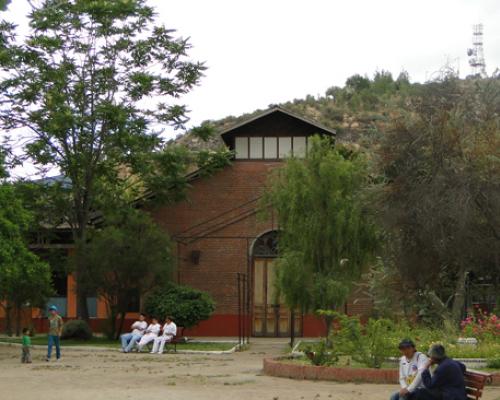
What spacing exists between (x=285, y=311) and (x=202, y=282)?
3233 millimetres

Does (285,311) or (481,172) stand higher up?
(481,172)

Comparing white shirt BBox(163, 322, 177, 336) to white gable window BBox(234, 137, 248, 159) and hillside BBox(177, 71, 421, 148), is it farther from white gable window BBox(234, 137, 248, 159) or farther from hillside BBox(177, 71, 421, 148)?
hillside BBox(177, 71, 421, 148)

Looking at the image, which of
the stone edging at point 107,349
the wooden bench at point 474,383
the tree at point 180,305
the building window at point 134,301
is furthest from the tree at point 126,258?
the wooden bench at point 474,383

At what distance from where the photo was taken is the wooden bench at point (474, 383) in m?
12.7

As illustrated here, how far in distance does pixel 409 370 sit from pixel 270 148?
25.0 m

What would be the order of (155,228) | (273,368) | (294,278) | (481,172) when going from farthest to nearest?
(155,228) < (294,278) < (481,172) < (273,368)

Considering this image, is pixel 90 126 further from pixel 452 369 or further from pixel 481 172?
pixel 452 369

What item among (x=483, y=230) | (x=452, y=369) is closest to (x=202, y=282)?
(x=483, y=230)

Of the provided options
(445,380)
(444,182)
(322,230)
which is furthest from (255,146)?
(445,380)

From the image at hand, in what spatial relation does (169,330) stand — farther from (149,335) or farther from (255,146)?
(255,146)

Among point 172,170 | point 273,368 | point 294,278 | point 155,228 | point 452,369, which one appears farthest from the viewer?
point 172,170

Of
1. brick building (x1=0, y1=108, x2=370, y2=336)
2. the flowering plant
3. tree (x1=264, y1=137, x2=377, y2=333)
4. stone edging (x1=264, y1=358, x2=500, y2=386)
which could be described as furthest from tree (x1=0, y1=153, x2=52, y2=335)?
the flowering plant

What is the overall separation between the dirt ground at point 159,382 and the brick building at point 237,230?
34.0 feet

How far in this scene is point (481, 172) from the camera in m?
23.4
